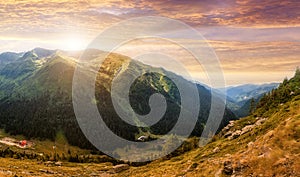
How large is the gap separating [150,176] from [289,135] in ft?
196

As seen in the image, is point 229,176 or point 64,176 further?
point 64,176

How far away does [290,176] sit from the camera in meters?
66.0

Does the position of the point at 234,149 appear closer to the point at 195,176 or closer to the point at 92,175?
the point at 195,176

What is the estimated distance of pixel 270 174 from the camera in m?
69.5

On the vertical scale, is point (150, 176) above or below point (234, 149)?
below

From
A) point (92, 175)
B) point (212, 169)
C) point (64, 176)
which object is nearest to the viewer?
point (212, 169)

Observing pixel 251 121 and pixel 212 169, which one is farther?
pixel 251 121

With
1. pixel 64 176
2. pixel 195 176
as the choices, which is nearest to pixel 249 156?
pixel 195 176

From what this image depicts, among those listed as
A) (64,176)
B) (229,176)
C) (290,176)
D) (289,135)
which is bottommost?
(64,176)

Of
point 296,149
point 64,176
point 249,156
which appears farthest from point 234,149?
point 64,176

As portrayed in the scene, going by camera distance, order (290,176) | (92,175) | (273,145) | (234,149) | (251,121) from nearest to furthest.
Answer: (290,176) → (273,145) → (234,149) → (92,175) → (251,121)

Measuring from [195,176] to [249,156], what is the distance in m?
20.4

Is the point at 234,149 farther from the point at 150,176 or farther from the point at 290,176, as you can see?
the point at 290,176

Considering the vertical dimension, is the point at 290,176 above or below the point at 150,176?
above
